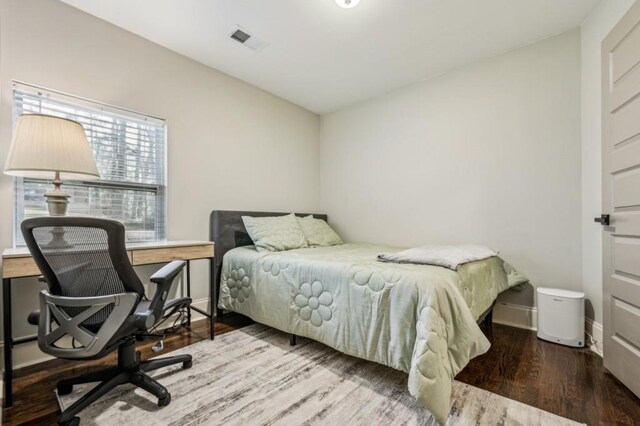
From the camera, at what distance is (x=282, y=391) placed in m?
1.58

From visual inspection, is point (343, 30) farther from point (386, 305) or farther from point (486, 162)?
point (386, 305)

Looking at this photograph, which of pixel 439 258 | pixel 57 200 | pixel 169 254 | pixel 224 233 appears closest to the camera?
pixel 57 200

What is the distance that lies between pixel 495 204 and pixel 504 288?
79 cm

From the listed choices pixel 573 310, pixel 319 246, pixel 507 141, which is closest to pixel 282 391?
pixel 319 246

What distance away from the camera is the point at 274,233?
2.82 meters

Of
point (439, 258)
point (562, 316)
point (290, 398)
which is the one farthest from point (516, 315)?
point (290, 398)

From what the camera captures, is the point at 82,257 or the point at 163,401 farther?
the point at 163,401

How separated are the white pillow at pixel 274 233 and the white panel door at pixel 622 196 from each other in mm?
2316

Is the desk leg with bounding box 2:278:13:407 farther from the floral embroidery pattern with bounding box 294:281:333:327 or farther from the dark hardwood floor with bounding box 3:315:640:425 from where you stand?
the floral embroidery pattern with bounding box 294:281:333:327

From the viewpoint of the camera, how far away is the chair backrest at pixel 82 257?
3.99ft

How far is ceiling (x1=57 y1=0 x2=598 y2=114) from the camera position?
82.5 inches

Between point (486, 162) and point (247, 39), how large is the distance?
2497mm

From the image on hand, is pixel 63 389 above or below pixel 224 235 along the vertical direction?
below

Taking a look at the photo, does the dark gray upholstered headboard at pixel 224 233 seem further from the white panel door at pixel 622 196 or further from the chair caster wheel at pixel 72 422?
Result: the white panel door at pixel 622 196
